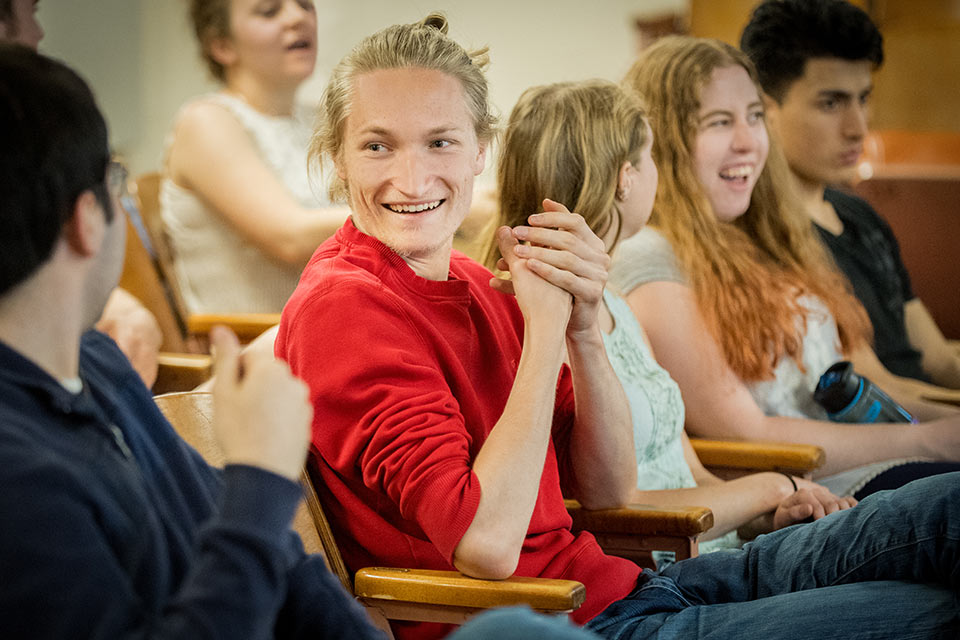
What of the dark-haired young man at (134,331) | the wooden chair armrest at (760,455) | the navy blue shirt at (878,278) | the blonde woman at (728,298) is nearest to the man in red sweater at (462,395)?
the wooden chair armrest at (760,455)

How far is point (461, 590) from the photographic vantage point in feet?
3.72

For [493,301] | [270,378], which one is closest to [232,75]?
[493,301]

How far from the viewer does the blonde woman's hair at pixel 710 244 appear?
195 cm

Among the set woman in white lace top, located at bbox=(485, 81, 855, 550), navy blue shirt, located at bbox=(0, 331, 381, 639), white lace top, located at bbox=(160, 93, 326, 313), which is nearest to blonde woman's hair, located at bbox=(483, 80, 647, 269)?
woman in white lace top, located at bbox=(485, 81, 855, 550)

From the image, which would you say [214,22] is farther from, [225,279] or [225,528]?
[225,528]

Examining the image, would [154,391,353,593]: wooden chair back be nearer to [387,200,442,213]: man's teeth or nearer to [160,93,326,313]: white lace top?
[387,200,442,213]: man's teeth

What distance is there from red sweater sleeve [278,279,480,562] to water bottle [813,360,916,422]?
104 centimetres

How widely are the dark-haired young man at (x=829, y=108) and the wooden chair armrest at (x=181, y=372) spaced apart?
144 centimetres

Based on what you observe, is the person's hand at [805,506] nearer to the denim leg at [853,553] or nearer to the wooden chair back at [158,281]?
the denim leg at [853,553]

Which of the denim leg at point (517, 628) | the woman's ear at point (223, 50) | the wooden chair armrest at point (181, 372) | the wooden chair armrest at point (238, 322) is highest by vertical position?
the woman's ear at point (223, 50)

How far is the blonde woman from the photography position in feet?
6.29

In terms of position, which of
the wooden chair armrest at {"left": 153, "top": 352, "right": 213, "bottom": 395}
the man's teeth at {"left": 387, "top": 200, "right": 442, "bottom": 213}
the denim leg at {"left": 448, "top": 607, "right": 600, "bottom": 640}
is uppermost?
the man's teeth at {"left": 387, "top": 200, "right": 442, "bottom": 213}

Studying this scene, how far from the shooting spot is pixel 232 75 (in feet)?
8.57

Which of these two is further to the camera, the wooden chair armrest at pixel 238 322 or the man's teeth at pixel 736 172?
the wooden chair armrest at pixel 238 322
